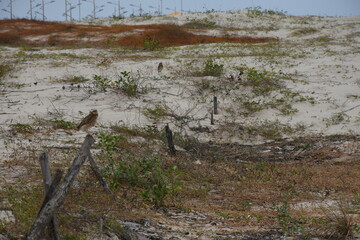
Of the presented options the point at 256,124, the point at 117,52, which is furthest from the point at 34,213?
the point at 117,52

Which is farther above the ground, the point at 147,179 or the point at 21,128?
the point at 21,128

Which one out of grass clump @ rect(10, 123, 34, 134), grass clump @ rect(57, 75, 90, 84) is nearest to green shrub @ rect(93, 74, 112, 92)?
grass clump @ rect(57, 75, 90, 84)

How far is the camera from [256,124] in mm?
12422

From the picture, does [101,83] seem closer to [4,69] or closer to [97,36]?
[4,69]

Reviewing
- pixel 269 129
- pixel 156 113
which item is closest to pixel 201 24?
pixel 156 113

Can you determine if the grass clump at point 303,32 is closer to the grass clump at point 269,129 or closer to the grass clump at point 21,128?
the grass clump at point 269,129

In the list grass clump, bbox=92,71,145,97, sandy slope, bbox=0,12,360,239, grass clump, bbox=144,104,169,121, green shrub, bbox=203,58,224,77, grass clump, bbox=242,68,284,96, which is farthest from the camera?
green shrub, bbox=203,58,224,77

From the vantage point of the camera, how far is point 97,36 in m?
25.6

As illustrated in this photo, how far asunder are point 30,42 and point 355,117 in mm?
18064

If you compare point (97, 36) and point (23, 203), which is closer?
point (23, 203)

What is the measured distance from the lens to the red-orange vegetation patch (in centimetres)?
2383

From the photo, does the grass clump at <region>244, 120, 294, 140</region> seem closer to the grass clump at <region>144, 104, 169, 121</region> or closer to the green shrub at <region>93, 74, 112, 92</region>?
the grass clump at <region>144, 104, 169, 121</region>

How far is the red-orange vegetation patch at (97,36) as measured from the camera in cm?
2383

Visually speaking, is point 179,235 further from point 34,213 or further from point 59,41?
point 59,41
